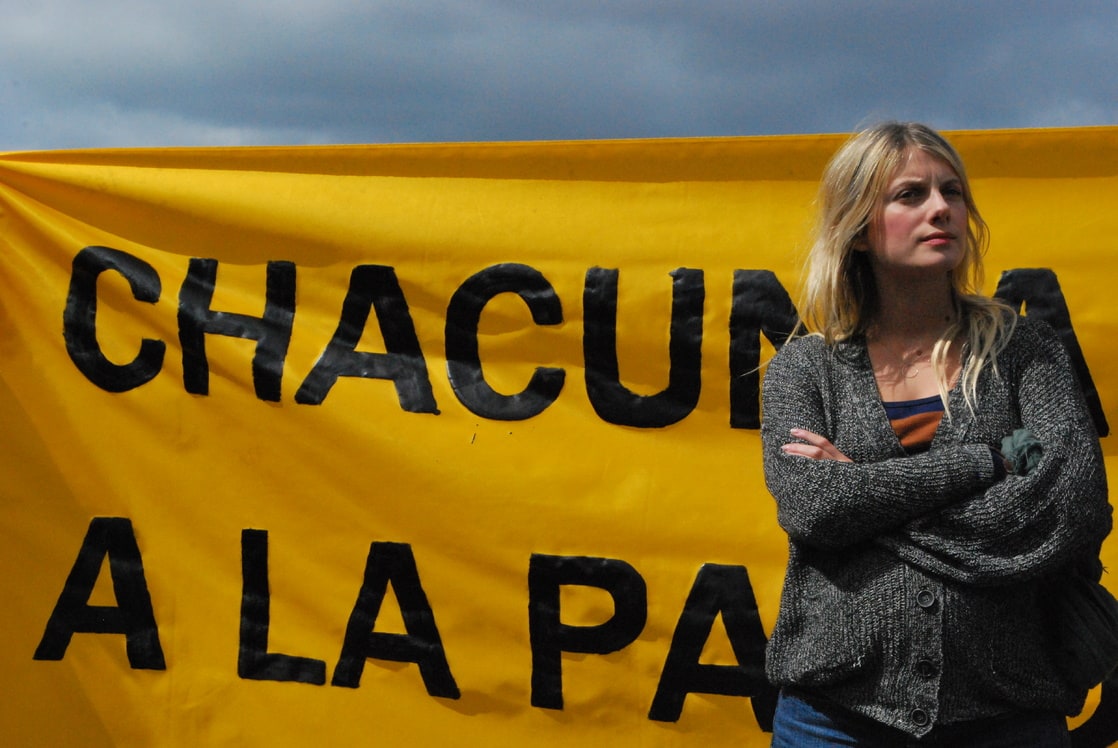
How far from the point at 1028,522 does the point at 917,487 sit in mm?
156

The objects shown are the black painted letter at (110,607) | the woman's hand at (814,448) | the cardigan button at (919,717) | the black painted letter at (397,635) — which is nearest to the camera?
the cardigan button at (919,717)

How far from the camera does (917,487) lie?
164 cm

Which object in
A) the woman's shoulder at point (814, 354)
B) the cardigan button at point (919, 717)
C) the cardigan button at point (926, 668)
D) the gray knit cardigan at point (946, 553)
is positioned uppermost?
the woman's shoulder at point (814, 354)

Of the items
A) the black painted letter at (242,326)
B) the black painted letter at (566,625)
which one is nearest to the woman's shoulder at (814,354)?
the black painted letter at (566,625)

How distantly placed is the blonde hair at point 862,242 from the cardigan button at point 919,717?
20.5 inches

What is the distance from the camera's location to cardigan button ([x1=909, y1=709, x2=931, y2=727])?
159 cm

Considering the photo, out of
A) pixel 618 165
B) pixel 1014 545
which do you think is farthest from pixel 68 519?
pixel 1014 545

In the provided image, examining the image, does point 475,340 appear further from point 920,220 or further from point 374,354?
point 920,220

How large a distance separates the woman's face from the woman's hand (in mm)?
328

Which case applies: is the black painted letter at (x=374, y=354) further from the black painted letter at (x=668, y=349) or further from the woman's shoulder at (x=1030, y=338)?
the woman's shoulder at (x=1030, y=338)

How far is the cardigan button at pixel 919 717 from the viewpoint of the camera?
159cm

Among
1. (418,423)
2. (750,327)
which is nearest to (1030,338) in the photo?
(750,327)

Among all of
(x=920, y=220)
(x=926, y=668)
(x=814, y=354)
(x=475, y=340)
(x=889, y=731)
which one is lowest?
(x=889, y=731)

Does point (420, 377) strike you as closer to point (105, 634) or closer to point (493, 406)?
point (493, 406)
